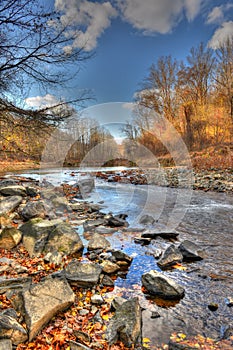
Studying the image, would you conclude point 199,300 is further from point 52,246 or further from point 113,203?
point 113,203

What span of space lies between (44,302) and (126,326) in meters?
0.89

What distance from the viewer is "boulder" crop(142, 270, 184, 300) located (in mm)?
2896

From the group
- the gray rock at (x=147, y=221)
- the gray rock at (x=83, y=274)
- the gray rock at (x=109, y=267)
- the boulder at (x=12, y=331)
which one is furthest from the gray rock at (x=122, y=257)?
the gray rock at (x=147, y=221)

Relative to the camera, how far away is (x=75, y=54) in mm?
4020

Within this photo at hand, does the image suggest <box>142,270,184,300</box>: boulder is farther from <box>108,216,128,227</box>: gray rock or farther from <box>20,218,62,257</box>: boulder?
<box>108,216,128,227</box>: gray rock

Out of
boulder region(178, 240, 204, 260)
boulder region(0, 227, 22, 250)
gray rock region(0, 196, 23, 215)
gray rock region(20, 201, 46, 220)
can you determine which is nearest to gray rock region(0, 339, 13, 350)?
boulder region(0, 227, 22, 250)

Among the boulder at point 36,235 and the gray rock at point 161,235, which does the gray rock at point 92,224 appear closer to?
the boulder at point 36,235

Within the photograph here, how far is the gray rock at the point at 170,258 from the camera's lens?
12.3 feet

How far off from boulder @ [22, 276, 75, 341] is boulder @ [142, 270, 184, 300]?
3.49ft

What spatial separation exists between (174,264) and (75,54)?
13.5ft

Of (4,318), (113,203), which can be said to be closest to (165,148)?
(113,203)

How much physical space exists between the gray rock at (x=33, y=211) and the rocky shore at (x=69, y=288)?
0.35m

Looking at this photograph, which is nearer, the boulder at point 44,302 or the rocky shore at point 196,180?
the boulder at point 44,302

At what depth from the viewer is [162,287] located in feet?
9.68
